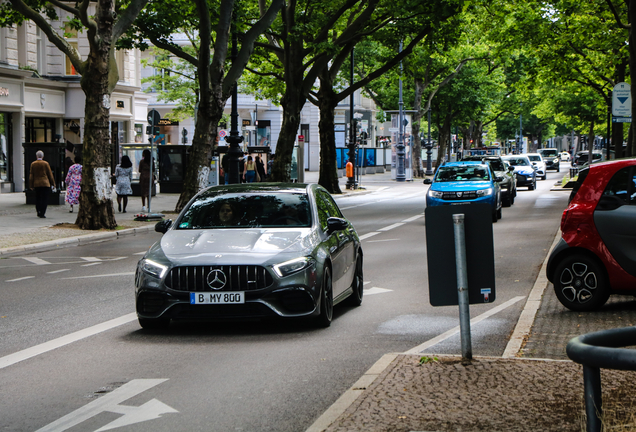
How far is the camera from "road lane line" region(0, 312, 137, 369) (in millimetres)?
7594

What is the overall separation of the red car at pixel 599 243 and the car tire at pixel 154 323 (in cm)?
397

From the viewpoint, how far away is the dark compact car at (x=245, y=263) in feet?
27.3

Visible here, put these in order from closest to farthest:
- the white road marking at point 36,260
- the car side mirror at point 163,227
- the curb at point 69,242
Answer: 1. the car side mirror at point 163,227
2. the white road marking at point 36,260
3. the curb at point 69,242

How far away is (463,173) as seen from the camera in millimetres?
24625

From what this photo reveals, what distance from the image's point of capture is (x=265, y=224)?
938 centimetres

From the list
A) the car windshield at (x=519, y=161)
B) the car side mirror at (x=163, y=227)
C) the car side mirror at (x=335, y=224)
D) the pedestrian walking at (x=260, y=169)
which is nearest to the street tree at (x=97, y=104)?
the car side mirror at (x=163, y=227)

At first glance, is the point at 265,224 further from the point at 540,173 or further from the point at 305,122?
the point at 305,122

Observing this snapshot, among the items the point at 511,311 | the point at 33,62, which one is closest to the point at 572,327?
the point at 511,311

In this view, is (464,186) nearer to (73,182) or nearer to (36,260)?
(73,182)

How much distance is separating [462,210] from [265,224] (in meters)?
3.13

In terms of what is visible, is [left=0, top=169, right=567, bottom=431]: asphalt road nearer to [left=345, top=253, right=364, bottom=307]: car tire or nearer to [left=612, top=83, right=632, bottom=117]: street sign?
[left=345, top=253, right=364, bottom=307]: car tire

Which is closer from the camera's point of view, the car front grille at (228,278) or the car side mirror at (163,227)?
the car front grille at (228,278)

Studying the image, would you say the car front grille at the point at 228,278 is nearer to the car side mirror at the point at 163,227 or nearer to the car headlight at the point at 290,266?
the car headlight at the point at 290,266

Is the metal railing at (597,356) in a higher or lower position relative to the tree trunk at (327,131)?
lower
